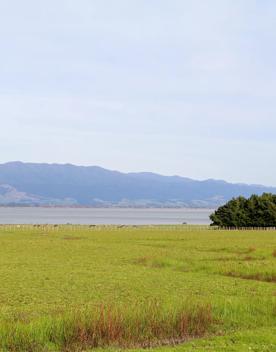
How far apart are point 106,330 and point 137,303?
6497 mm

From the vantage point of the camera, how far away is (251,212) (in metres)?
127

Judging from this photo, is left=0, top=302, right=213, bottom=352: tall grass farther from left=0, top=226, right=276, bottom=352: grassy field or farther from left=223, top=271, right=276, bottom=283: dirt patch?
left=223, top=271, right=276, bottom=283: dirt patch

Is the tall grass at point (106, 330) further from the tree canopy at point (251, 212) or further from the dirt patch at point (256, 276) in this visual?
the tree canopy at point (251, 212)

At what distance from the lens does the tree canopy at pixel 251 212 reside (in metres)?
124

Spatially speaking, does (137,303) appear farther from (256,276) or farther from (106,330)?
(256,276)

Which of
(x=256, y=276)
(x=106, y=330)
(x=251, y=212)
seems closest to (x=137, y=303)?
(x=106, y=330)

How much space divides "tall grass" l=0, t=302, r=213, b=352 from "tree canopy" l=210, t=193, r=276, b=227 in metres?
104

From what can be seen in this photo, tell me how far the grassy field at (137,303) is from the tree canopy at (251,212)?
7419 cm

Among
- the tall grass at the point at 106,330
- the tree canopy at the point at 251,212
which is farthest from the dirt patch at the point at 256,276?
the tree canopy at the point at 251,212

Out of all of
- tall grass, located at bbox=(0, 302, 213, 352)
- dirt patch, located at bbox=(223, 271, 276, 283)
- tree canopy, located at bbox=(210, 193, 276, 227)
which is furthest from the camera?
→ tree canopy, located at bbox=(210, 193, 276, 227)

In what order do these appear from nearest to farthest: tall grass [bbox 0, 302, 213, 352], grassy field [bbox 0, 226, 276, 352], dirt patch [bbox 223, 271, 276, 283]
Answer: tall grass [bbox 0, 302, 213, 352], grassy field [bbox 0, 226, 276, 352], dirt patch [bbox 223, 271, 276, 283]

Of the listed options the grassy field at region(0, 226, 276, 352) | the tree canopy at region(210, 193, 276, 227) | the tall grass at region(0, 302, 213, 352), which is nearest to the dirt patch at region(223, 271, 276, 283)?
the grassy field at region(0, 226, 276, 352)

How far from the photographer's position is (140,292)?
3058 centimetres

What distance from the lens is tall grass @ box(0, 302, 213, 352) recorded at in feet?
61.0
